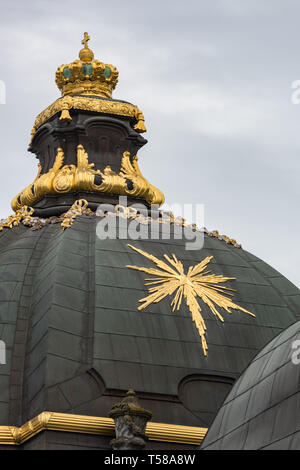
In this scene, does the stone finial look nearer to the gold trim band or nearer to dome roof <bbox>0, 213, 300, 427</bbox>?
the gold trim band

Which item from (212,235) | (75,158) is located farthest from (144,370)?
(75,158)

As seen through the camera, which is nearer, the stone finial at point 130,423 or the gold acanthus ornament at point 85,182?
the stone finial at point 130,423

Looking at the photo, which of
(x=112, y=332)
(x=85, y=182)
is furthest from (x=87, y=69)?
(x=112, y=332)

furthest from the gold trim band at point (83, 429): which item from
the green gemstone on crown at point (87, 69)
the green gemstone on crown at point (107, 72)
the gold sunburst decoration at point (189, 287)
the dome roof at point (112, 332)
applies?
the green gemstone on crown at point (107, 72)

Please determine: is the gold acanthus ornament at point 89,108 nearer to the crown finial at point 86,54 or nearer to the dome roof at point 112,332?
the crown finial at point 86,54

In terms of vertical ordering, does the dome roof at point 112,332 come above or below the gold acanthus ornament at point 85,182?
below

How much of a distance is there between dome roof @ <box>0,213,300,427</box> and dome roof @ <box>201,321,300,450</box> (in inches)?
400

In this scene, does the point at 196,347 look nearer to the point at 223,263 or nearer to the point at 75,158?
the point at 223,263

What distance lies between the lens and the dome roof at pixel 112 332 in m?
49.4

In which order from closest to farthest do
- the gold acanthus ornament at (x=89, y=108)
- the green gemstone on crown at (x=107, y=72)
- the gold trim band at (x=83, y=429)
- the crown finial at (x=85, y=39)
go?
the gold trim band at (x=83, y=429) → the gold acanthus ornament at (x=89, y=108) → the green gemstone on crown at (x=107, y=72) → the crown finial at (x=85, y=39)

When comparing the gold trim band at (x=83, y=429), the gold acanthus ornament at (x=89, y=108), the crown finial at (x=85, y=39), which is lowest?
the gold trim band at (x=83, y=429)

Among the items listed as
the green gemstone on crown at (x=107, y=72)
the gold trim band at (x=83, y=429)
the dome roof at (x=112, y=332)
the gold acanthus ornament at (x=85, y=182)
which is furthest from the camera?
the green gemstone on crown at (x=107, y=72)

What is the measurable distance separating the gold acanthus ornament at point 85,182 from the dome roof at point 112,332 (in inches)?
238

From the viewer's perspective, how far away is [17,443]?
48.5 metres
